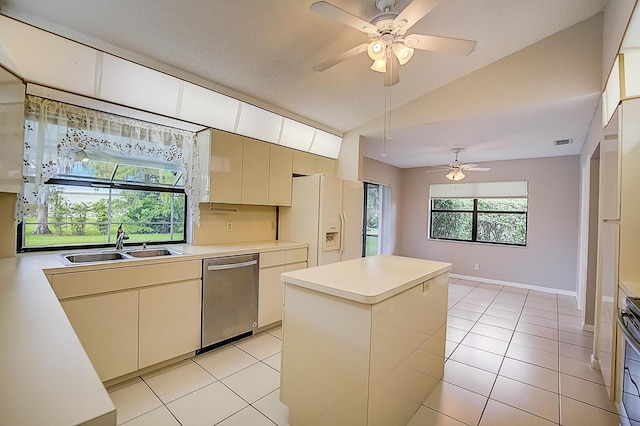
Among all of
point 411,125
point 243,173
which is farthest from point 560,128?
point 243,173

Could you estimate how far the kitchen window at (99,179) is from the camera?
7.04 feet

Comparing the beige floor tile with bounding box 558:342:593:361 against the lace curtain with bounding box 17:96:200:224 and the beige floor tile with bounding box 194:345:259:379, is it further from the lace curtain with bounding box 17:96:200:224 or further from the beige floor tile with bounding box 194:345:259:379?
the lace curtain with bounding box 17:96:200:224

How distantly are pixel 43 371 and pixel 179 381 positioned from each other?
6.22 ft

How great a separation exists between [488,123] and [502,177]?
8.40 ft

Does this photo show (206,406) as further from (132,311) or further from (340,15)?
(340,15)

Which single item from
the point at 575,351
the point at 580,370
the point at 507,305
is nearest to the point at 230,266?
the point at 580,370

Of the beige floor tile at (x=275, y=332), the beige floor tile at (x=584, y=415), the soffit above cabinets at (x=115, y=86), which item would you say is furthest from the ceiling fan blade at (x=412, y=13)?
the beige floor tile at (x=275, y=332)

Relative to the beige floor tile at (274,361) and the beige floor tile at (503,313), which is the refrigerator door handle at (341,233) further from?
the beige floor tile at (503,313)

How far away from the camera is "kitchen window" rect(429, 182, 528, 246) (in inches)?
214

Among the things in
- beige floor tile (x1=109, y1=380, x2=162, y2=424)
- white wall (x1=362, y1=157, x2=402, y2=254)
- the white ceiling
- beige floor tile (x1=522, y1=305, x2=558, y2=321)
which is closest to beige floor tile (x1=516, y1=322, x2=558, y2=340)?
beige floor tile (x1=522, y1=305, x2=558, y2=321)

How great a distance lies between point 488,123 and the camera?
137 inches

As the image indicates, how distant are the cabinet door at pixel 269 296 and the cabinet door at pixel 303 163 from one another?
1.34 m

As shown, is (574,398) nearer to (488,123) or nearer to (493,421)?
(493,421)

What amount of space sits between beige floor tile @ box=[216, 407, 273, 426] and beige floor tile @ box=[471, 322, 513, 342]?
2.60m
